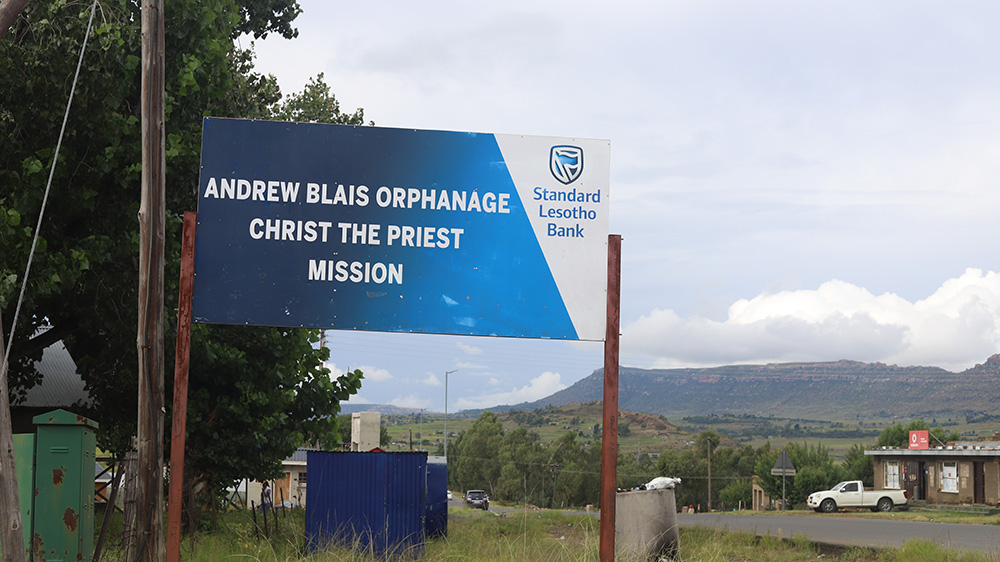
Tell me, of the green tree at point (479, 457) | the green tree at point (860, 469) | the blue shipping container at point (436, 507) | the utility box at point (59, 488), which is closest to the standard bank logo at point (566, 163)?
the utility box at point (59, 488)

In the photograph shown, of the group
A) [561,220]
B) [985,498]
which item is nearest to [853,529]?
[561,220]

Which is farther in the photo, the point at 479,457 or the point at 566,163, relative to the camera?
the point at 479,457

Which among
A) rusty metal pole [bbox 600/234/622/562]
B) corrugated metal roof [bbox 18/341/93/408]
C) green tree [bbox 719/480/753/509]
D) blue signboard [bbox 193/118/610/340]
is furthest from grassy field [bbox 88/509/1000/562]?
green tree [bbox 719/480/753/509]

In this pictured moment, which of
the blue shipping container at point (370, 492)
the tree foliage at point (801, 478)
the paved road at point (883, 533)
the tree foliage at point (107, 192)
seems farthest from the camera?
the tree foliage at point (801, 478)

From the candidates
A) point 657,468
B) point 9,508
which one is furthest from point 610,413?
point 657,468

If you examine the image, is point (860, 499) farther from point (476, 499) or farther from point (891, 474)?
point (476, 499)

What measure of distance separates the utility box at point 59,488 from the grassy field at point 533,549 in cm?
165

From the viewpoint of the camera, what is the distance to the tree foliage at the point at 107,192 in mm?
12258

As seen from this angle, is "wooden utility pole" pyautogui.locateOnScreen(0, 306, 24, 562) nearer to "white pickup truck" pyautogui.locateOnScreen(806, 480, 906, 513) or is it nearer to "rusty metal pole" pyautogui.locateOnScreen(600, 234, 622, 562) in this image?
"rusty metal pole" pyautogui.locateOnScreen(600, 234, 622, 562)

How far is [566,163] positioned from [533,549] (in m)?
4.01

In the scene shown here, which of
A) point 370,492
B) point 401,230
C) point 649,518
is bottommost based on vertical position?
point 370,492

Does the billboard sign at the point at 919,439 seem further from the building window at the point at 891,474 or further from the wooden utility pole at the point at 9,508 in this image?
the wooden utility pole at the point at 9,508

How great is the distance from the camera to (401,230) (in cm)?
872

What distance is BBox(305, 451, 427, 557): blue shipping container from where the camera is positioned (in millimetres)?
18031
